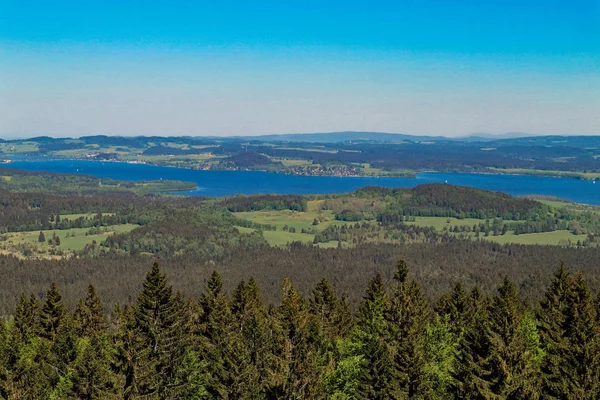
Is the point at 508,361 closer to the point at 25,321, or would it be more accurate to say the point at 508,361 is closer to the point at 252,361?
the point at 252,361

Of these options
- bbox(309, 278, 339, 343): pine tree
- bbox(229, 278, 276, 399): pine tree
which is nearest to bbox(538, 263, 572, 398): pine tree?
bbox(229, 278, 276, 399): pine tree

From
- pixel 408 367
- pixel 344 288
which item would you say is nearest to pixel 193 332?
pixel 408 367

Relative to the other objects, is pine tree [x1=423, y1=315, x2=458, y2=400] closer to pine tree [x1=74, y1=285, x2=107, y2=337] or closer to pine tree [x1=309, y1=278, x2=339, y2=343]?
pine tree [x1=309, y1=278, x2=339, y2=343]

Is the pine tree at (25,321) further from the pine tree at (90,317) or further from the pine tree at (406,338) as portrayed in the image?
the pine tree at (406,338)

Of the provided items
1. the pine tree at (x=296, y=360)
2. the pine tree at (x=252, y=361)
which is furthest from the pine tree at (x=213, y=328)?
the pine tree at (x=296, y=360)

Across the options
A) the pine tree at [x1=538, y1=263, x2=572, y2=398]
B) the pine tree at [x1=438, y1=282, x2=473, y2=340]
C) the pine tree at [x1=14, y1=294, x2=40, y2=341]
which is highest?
the pine tree at [x1=538, y1=263, x2=572, y2=398]

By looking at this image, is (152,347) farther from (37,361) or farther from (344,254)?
(344,254)

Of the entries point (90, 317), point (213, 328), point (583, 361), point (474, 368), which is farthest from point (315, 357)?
point (90, 317)
